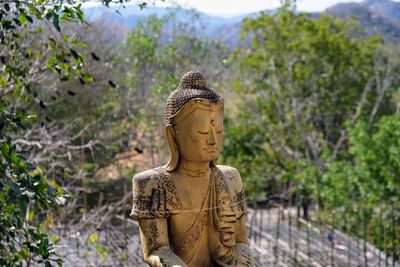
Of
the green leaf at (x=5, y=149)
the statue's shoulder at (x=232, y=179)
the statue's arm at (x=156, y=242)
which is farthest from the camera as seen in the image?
the statue's shoulder at (x=232, y=179)

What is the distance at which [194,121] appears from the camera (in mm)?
3426

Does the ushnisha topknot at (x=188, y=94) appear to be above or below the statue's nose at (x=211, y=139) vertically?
above

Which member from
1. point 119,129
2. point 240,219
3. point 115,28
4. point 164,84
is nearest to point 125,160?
point 119,129

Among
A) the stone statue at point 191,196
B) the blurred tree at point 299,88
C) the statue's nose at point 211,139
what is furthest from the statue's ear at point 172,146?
the blurred tree at point 299,88

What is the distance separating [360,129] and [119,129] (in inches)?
161

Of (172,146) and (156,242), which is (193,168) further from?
(156,242)

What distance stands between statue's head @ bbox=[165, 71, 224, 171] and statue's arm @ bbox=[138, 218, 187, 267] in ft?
1.26

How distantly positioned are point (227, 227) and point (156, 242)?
1.31 ft

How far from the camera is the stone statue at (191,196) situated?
3438mm

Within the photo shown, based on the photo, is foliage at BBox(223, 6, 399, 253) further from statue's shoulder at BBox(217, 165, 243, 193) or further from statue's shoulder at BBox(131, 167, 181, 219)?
statue's shoulder at BBox(131, 167, 181, 219)

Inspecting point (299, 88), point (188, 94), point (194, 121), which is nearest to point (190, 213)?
point (194, 121)

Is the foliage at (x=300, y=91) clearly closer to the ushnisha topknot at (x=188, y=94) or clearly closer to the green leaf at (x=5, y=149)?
the ushnisha topknot at (x=188, y=94)

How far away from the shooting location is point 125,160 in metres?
12.8

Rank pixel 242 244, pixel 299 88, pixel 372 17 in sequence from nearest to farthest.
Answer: pixel 242 244 → pixel 299 88 → pixel 372 17
